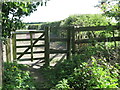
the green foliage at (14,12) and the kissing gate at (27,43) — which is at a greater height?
the green foliage at (14,12)

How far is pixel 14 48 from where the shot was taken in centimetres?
481

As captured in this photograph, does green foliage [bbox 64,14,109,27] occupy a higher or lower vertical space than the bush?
higher

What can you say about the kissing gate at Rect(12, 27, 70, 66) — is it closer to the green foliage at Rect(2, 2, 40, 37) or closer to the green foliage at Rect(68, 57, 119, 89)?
the green foliage at Rect(2, 2, 40, 37)

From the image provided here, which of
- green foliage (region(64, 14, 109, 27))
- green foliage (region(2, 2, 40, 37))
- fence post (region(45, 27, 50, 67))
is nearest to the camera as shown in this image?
green foliage (region(2, 2, 40, 37))

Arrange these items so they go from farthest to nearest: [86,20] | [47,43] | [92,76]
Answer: [86,20], [47,43], [92,76]

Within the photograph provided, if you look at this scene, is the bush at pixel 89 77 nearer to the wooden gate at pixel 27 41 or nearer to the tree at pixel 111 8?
the tree at pixel 111 8

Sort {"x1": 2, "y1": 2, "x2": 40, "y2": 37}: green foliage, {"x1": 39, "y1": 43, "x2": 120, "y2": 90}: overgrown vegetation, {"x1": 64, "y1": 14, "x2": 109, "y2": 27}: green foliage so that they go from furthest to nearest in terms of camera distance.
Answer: {"x1": 64, "y1": 14, "x2": 109, "y2": 27}: green foliage → {"x1": 2, "y1": 2, "x2": 40, "y2": 37}: green foliage → {"x1": 39, "y1": 43, "x2": 120, "y2": 90}: overgrown vegetation

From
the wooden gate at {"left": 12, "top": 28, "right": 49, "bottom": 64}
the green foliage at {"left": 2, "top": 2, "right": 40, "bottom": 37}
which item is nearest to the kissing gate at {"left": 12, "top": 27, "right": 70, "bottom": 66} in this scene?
the wooden gate at {"left": 12, "top": 28, "right": 49, "bottom": 64}

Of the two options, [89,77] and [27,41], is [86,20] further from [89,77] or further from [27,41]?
[89,77]

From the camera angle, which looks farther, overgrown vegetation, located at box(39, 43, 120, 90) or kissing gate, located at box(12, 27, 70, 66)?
kissing gate, located at box(12, 27, 70, 66)

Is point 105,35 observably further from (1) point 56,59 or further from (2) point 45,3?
(2) point 45,3

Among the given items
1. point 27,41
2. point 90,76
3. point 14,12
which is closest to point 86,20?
point 27,41

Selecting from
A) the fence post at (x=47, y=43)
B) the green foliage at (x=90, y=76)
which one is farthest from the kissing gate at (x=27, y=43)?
the green foliage at (x=90, y=76)

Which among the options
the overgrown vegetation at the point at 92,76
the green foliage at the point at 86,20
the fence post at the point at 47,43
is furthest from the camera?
the green foliage at the point at 86,20
